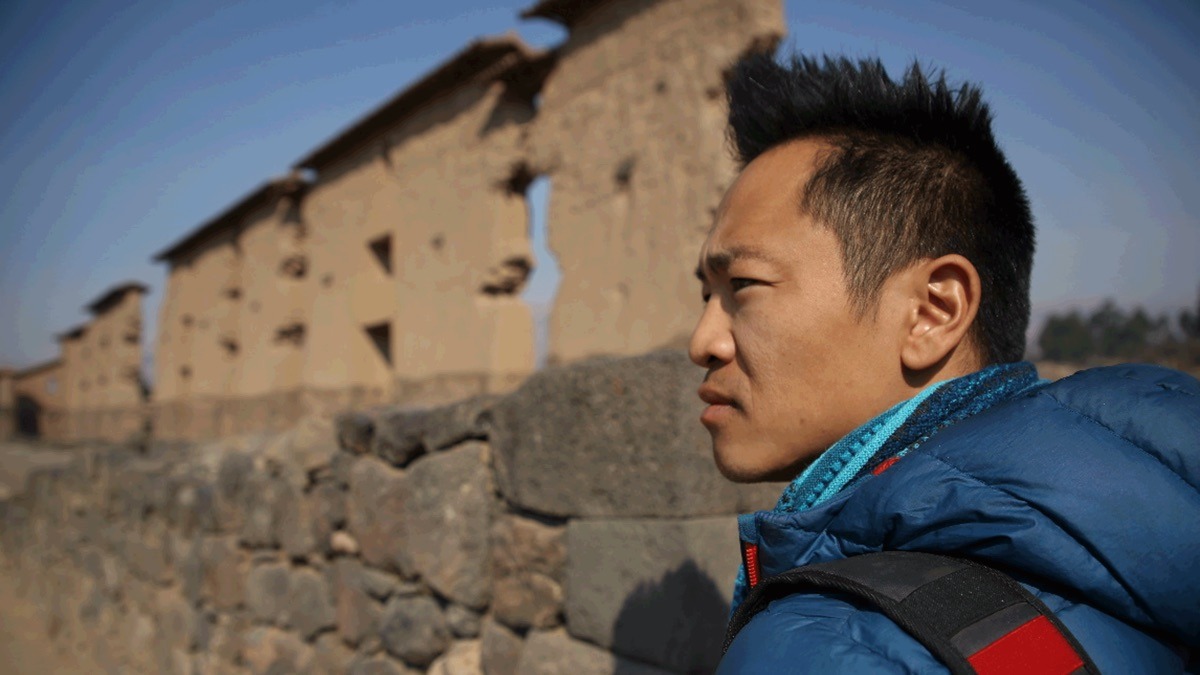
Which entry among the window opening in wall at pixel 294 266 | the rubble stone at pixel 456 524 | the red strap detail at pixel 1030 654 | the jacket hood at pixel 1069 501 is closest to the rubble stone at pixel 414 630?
the rubble stone at pixel 456 524

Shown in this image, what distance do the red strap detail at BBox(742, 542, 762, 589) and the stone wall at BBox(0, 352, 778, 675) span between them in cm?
83

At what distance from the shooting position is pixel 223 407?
17.6 m

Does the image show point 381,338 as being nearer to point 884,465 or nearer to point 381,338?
point 381,338

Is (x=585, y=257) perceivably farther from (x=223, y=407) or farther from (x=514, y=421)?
(x=223, y=407)

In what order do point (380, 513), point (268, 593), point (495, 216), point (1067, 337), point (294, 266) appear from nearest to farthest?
1. point (380, 513)
2. point (268, 593)
3. point (1067, 337)
4. point (495, 216)
5. point (294, 266)

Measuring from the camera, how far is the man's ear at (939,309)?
92 cm

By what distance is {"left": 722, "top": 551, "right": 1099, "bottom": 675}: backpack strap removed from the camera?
62 cm

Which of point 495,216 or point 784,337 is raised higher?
point 495,216

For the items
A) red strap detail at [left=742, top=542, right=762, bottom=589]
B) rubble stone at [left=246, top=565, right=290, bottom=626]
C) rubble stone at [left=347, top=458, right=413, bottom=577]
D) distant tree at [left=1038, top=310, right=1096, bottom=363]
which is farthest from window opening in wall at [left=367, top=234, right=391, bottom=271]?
red strap detail at [left=742, top=542, right=762, bottom=589]

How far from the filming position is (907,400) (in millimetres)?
908

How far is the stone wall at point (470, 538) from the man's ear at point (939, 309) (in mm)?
865

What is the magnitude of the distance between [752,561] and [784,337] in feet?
0.97

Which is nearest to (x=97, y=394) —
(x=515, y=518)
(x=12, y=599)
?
(x=12, y=599)

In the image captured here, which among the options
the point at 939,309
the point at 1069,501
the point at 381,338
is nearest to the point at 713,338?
the point at 939,309
